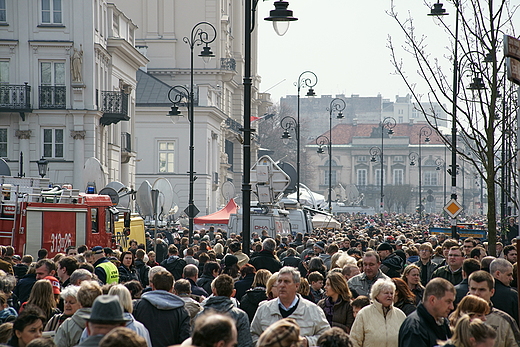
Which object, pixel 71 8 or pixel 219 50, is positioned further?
pixel 219 50

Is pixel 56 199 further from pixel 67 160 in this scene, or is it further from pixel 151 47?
pixel 151 47

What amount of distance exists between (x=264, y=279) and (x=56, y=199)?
449 inches

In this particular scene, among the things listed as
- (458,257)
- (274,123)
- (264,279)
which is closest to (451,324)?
(264,279)

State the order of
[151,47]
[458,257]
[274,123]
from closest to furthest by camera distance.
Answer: [458,257] < [151,47] < [274,123]

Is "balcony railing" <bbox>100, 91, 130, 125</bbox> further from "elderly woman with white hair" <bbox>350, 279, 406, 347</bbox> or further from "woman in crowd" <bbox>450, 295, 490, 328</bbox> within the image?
"woman in crowd" <bbox>450, 295, 490, 328</bbox>

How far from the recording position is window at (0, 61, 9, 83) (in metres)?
36.5

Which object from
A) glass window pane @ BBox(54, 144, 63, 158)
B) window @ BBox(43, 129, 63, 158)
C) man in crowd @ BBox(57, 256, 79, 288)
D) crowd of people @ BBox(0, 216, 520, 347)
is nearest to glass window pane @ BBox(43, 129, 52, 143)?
window @ BBox(43, 129, 63, 158)

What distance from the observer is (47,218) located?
1967cm

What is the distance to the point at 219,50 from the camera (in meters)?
65.4

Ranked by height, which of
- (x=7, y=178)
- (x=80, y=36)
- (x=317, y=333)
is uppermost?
(x=80, y=36)

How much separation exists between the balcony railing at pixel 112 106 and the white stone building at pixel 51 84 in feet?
2.37

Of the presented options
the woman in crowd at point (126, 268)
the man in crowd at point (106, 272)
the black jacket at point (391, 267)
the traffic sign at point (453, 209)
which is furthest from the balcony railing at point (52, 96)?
the black jacket at point (391, 267)

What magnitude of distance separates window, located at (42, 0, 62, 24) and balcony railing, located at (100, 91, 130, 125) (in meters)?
3.72

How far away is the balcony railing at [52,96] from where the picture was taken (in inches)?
1439
